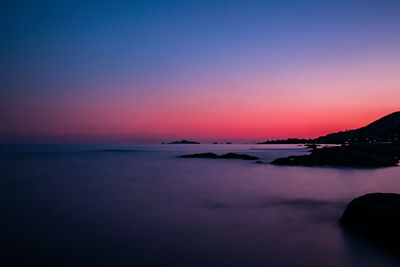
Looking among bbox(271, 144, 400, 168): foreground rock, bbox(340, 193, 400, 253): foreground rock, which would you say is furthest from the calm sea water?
bbox(271, 144, 400, 168): foreground rock

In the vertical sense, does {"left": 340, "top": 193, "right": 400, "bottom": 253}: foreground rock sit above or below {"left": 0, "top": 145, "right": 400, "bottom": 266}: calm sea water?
above

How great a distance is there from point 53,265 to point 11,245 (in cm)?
221

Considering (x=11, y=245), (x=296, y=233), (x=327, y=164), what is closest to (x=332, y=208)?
(x=296, y=233)

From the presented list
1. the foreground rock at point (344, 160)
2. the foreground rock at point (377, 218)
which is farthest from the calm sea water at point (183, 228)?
the foreground rock at point (344, 160)

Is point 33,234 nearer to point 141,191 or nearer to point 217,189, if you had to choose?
point 141,191

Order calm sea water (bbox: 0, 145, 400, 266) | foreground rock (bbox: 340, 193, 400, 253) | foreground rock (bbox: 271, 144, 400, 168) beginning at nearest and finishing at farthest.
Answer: calm sea water (bbox: 0, 145, 400, 266)
foreground rock (bbox: 340, 193, 400, 253)
foreground rock (bbox: 271, 144, 400, 168)

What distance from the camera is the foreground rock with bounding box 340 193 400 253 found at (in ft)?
22.9

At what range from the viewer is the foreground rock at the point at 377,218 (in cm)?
699

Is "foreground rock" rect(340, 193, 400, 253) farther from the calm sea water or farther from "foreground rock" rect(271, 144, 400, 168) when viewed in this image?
"foreground rock" rect(271, 144, 400, 168)

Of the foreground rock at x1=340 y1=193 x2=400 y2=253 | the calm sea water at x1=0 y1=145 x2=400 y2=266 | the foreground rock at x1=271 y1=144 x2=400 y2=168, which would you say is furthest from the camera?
the foreground rock at x1=271 y1=144 x2=400 y2=168

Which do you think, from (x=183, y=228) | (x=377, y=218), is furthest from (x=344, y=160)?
(x=183, y=228)

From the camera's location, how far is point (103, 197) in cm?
1532

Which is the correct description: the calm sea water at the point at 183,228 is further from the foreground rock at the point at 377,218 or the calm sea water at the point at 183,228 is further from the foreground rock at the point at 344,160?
the foreground rock at the point at 344,160

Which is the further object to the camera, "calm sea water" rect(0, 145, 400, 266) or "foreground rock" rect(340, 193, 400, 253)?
"foreground rock" rect(340, 193, 400, 253)
